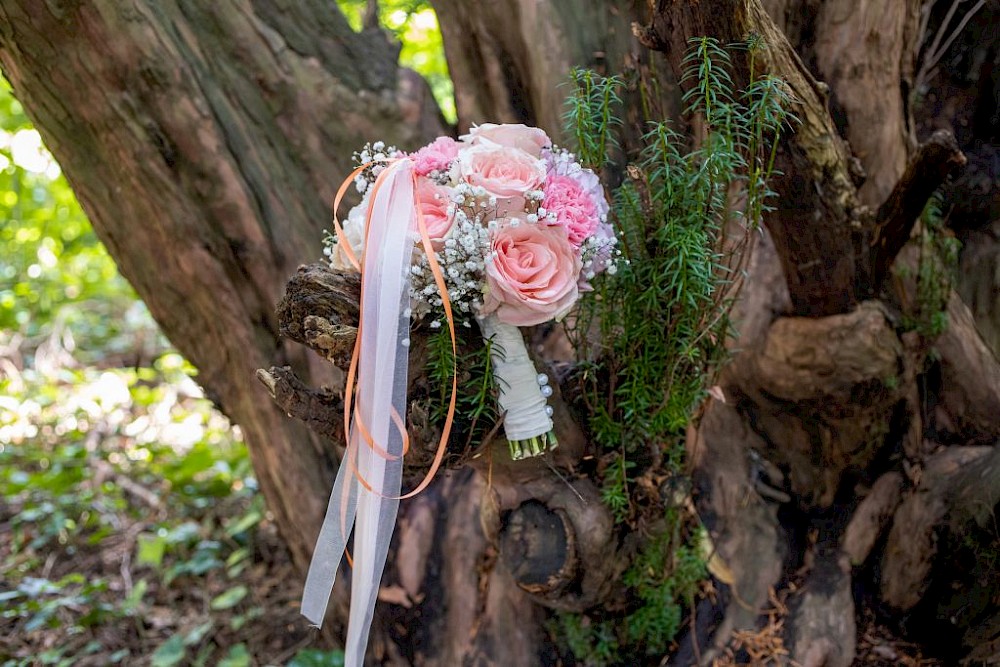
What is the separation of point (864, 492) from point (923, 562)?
26 centimetres

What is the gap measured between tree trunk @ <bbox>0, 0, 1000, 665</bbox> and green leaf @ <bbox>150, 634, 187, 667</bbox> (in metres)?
0.63

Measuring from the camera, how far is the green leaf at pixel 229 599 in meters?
3.04

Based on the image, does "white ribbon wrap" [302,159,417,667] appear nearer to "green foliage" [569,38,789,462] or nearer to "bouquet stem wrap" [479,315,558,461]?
"bouquet stem wrap" [479,315,558,461]

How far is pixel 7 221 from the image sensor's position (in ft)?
18.8

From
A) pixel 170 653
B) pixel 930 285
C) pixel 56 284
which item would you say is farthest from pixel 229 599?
pixel 56 284

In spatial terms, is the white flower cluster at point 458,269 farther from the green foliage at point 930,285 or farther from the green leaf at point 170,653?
the green leaf at point 170,653

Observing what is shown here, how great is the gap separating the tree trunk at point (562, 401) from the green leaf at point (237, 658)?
0.38m

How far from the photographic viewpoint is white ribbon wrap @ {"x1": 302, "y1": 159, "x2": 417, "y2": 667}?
4.90 ft

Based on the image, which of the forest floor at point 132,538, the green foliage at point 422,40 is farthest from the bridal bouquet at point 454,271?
the green foliage at point 422,40

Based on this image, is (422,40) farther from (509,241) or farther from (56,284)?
(509,241)

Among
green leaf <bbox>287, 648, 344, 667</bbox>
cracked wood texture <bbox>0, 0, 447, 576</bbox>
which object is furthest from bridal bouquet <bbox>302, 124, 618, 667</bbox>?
green leaf <bbox>287, 648, 344, 667</bbox>

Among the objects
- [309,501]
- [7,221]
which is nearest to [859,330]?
[309,501]

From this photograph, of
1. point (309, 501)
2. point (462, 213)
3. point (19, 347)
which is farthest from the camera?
point (19, 347)

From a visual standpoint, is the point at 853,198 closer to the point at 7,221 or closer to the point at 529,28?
the point at 529,28
